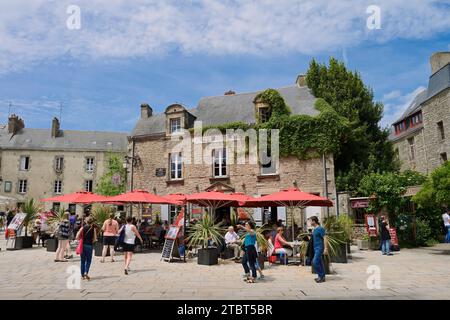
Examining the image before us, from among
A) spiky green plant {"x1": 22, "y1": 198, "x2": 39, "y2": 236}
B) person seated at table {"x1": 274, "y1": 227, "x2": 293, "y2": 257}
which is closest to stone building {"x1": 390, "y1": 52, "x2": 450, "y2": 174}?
person seated at table {"x1": 274, "y1": 227, "x2": 293, "y2": 257}

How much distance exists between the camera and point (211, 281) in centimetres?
735

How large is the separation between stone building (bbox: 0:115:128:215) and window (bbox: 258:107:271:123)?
23.3 m

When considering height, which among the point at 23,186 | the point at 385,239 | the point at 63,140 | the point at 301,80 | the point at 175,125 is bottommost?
the point at 385,239

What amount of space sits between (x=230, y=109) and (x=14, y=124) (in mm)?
28615

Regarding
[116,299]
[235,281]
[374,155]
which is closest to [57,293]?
[116,299]

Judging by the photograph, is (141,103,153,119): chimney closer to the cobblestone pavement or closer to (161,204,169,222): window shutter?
(161,204,169,222): window shutter

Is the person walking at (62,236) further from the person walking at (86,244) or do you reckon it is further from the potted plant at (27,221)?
the potted plant at (27,221)

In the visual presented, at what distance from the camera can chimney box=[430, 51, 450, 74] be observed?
23969 mm

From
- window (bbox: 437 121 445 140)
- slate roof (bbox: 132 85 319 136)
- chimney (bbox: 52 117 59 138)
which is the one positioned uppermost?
chimney (bbox: 52 117 59 138)

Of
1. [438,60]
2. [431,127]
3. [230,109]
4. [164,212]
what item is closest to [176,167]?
[164,212]

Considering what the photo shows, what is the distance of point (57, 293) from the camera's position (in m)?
6.06

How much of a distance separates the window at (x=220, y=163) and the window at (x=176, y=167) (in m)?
2.21

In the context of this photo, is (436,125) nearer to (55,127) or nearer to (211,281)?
(211,281)
